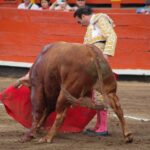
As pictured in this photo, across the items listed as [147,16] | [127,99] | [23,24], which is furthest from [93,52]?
[23,24]

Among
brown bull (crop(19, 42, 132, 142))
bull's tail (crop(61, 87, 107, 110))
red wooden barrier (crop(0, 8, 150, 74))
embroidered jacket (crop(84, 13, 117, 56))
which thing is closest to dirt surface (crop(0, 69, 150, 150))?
brown bull (crop(19, 42, 132, 142))

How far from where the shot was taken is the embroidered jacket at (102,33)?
6703 millimetres

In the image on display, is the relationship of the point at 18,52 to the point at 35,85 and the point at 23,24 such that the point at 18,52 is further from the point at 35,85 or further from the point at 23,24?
the point at 35,85

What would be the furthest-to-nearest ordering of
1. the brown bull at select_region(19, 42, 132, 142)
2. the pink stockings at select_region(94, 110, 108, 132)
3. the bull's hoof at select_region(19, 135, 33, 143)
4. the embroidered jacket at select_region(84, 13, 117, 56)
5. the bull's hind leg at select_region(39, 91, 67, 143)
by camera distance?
the pink stockings at select_region(94, 110, 108, 132) < the embroidered jacket at select_region(84, 13, 117, 56) < the bull's hoof at select_region(19, 135, 33, 143) < the bull's hind leg at select_region(39, 91, 67, 143) < the brown bull at select_region(19, 42, 132, 142)

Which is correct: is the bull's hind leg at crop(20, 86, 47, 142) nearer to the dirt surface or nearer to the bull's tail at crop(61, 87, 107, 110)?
the dirt surface

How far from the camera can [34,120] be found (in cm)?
668

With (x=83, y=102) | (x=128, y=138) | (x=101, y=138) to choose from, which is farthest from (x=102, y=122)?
(x=83, y=102)

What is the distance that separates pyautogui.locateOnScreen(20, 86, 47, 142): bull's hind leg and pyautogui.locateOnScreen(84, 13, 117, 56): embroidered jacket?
2.40 ft

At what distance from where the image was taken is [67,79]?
6.22m

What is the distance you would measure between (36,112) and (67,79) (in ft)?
2.05

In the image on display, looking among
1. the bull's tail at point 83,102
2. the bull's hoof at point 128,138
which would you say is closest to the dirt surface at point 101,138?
the bull's hoof at point 128,138

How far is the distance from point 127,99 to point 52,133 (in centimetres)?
357

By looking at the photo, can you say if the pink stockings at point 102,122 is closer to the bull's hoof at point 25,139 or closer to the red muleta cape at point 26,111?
the red muleta cape at point 26,111

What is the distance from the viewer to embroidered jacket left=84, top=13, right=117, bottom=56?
6.70 meters
